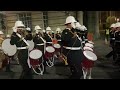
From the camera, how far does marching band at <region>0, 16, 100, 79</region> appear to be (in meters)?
6.61

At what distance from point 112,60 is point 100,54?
39cm

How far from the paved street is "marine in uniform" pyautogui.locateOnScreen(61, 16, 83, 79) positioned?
16 centimetres

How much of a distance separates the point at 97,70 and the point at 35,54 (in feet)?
3.21

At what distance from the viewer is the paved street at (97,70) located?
655cm

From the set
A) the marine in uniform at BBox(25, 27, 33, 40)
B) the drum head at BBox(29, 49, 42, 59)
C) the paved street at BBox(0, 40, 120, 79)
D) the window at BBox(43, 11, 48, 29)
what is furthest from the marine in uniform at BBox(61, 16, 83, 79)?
the marine in uniform at BBox(25, 27, 33, 40)

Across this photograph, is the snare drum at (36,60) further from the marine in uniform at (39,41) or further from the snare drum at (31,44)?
the marine in uniform at (39,41)

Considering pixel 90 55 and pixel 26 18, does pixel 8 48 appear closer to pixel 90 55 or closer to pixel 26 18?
pixel 26 18

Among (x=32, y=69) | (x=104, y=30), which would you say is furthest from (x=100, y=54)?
(x=32, y=69)

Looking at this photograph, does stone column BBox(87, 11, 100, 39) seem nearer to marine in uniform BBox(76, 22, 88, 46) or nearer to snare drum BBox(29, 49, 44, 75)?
marine in uniform BBox(76, 22, 88, 46)

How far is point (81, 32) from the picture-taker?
7059 millimetres

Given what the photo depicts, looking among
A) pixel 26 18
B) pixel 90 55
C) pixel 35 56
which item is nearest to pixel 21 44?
pixel 35 56

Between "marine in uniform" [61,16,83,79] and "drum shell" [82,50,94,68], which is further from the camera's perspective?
"marine in uniform" [61,16,83,79]

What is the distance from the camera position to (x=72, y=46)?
667 cm
